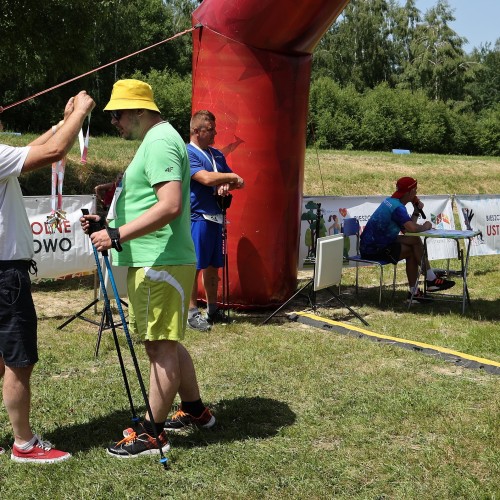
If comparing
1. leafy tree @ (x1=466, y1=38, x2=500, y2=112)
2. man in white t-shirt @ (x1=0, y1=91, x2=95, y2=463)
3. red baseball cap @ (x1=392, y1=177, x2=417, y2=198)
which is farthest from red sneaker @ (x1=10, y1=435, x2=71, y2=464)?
leafy tree @ (x1=466, y1=38, x2=500, y2=112)

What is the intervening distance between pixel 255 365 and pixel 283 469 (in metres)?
1.86

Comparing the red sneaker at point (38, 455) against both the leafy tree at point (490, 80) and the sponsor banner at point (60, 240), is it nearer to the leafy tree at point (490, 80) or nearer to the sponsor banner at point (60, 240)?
the sponsor banner at point (60, 240)

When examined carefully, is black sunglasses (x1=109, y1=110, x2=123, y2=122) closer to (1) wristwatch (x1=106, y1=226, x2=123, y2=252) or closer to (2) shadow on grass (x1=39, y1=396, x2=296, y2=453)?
(1) wristwatch (x1=106, y1=226, x2=123, y2=252)

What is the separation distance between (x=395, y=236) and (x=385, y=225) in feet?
0.55

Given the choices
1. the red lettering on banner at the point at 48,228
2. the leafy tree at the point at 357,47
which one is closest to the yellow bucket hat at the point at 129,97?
the red lettering on banner at the point at 48,228

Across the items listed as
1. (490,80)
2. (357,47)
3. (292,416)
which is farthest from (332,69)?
(292,416)

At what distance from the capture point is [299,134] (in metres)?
7.61

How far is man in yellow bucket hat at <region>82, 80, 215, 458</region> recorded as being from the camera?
367cm

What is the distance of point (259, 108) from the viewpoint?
7.28 m

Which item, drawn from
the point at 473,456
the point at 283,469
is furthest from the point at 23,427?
the point at 473,456

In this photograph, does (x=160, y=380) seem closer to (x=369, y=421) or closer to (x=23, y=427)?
(x=23, y=427)

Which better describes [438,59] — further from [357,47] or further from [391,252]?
[391,252]

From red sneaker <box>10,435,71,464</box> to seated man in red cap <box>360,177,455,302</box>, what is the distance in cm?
521

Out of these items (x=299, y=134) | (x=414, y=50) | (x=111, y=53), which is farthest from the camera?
(x=414, y=50)
